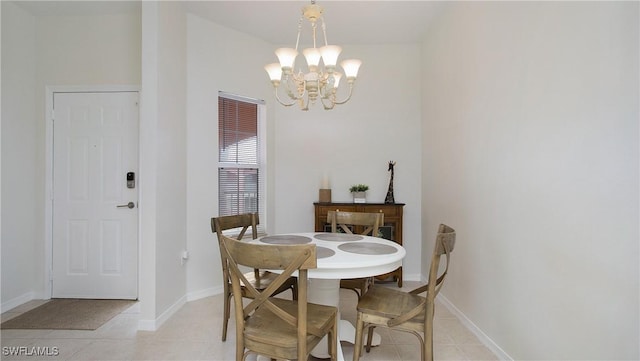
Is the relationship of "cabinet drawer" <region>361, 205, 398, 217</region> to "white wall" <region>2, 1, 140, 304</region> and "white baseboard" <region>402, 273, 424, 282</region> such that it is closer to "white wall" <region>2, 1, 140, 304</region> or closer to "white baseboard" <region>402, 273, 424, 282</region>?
"white baseboard" <region>402, 273, 424, 282</region>

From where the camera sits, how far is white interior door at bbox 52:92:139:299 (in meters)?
3.13

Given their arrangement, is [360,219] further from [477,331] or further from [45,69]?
[45,69]

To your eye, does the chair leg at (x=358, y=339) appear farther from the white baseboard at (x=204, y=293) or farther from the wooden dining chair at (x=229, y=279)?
the white baseboard at (x=204, y=293)

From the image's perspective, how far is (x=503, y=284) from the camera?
2021 mm

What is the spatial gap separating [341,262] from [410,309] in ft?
1.77

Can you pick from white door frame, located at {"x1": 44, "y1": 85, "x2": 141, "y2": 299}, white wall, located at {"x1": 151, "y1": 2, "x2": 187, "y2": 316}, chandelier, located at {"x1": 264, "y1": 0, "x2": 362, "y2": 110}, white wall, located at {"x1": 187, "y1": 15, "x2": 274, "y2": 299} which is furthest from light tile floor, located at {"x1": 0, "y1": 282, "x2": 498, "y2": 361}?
chandelier, located at {"x1": 264, "y1": 0, "x2": 362, "y2": 110}

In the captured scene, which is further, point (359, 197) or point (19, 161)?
point (359, 197)

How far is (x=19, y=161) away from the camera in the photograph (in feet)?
9.81

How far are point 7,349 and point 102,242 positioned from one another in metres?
1.12

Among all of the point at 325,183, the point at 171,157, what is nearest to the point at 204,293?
the point at 171,157

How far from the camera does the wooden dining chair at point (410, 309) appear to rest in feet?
5.33

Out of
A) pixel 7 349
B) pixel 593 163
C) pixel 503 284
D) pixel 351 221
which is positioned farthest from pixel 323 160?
pixel 7 349

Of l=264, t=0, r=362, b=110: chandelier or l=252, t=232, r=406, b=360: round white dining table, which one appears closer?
l=252, t=232, r=406, b=360: round white dining table

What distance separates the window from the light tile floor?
1335 mm
